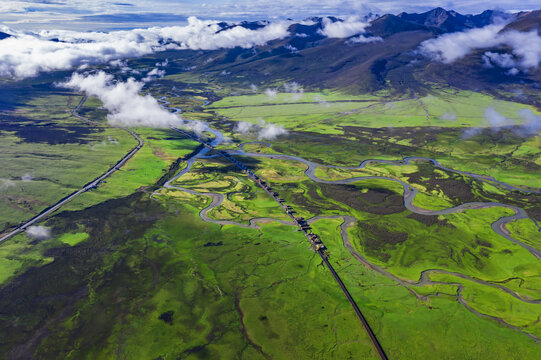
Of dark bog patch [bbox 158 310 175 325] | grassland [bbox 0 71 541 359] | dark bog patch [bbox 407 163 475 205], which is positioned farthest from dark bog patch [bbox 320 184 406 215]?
dark bog patch [bbox 158 310 175 325]

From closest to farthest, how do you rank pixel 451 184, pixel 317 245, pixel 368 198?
pixel 317 245
pixel 368 198
pixel 451 184

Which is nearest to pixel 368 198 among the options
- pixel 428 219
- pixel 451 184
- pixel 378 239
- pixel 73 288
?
pixel 428 219

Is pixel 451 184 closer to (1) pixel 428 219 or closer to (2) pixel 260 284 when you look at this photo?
(1) pixel 428 219

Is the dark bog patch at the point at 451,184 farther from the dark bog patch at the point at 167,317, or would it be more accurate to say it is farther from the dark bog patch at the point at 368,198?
the dark bog patch at the point at 167,317

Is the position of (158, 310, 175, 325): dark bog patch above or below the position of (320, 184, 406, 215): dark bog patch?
below

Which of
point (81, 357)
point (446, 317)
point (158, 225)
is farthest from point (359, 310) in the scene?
point (158, 225)

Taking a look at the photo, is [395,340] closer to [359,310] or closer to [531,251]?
[359,310]

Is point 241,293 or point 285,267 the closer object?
point 241,293

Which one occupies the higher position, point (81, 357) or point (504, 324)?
point (504, 324)

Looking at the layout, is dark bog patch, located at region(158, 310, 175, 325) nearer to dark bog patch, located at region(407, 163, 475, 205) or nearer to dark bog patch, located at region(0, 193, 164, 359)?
dark bog patch, located at region(0, 193, 164, 359)
